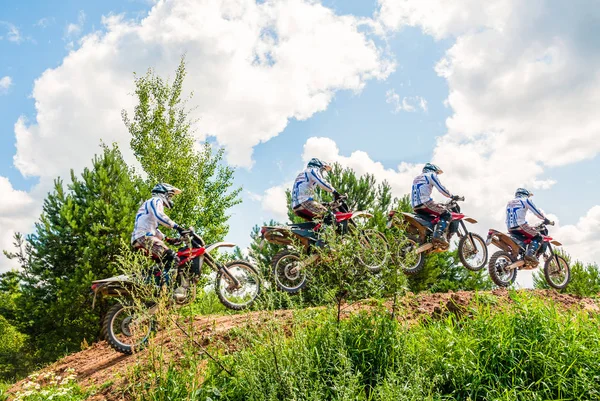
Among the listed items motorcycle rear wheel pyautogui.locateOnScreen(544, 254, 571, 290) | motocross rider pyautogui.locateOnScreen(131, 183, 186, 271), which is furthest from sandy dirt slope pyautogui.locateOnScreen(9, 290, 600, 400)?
motorcycle rear wheel pyautogui.locateOnScreen(544, 254, 571, 290)

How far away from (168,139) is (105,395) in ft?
38.7

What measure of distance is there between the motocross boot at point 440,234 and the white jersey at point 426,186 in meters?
0.61

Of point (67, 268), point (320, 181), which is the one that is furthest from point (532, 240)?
point (67, 268)

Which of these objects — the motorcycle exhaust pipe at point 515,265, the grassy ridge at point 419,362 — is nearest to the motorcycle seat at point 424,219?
the motorcycle exhaust pipe at point 515,265

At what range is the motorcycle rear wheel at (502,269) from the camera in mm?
10945

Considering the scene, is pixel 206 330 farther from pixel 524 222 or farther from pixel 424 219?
pixel 524 222

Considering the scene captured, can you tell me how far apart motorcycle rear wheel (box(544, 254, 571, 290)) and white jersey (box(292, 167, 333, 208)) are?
20.6 ft

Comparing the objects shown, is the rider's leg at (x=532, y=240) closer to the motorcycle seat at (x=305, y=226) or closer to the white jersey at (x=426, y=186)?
the white jersey at (x=426, y=186)

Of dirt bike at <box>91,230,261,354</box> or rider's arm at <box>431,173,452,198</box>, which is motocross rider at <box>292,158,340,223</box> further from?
rider's arm at <box>431,173,452,198</box>

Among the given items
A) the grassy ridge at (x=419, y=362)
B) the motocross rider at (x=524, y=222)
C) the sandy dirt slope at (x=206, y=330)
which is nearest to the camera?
the grassy ridge at (x=419, y=362)

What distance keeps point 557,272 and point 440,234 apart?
356 centimetres

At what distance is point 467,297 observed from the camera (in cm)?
708

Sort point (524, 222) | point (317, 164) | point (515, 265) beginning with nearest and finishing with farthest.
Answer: point (317, 164), point (515, 265), point (524, 222)

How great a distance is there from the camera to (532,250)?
11266mm
